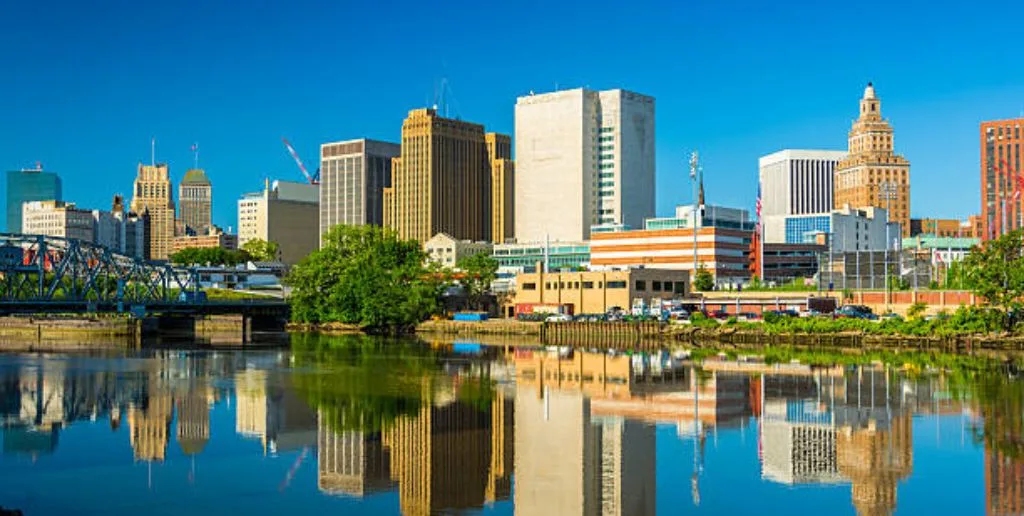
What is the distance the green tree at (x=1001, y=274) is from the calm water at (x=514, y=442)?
38.1 meters

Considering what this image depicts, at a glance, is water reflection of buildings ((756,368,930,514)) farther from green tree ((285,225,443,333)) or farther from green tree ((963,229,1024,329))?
green tree ((285,225,443,333))

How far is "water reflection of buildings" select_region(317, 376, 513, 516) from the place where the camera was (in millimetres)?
42156

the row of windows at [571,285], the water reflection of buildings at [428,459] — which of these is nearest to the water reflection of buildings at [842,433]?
the water reflection of buildings at [428,459]

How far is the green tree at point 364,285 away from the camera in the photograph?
168m

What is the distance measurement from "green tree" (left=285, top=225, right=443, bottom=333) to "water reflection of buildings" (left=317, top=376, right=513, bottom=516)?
106m

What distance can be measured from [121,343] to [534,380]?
2841 inches

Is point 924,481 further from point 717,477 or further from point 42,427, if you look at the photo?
point 42,427

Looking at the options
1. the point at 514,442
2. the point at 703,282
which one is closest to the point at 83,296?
the point at 703,282

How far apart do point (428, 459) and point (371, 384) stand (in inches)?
1201

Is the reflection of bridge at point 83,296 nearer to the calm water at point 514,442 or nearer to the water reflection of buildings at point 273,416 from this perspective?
the calm water at point 514,442

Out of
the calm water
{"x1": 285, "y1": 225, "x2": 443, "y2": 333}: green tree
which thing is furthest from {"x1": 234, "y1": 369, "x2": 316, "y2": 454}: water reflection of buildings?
{"x1": 285, "y1": 225, "x2": 443, "y2": 333}: green tree

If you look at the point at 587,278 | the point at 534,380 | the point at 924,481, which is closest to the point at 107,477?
the point at 924,481

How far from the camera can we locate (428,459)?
4841cm

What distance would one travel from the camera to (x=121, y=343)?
136 metres
